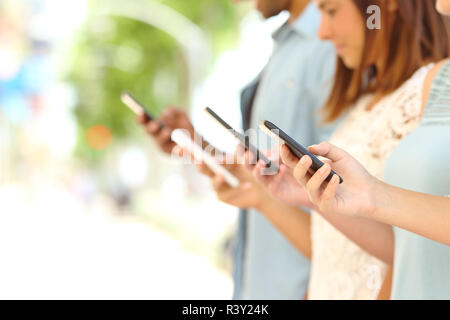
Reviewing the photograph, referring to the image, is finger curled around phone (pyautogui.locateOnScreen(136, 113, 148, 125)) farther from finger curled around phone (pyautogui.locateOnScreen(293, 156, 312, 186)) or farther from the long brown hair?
finger curled around phone (pyautogui.locateOnScreen(293, 156, 312, 186))

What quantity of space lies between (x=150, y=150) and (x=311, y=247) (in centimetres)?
1295

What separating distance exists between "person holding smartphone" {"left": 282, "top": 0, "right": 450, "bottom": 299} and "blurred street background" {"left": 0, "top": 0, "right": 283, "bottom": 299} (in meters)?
1.35

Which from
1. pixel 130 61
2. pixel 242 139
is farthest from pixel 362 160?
pixel 130 61

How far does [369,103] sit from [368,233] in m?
0.33

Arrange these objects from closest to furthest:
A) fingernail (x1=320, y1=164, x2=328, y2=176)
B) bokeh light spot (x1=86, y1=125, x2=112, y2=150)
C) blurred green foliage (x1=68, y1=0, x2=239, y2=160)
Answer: fingernail (x1=320, y1=164, x2=328, y2=176)
blurred green foliage (x1=68, y1=0, x2=239, y2=160)
bokeh light spot (x1=86, y1=125, x2=112, y2=150)

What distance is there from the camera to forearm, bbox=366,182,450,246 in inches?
34.4

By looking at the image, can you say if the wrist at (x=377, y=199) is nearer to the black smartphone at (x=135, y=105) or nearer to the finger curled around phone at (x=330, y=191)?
the finger curled around phone at (x=330, y=191)

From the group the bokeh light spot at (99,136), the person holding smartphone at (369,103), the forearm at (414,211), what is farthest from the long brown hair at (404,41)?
the bokeh light spot at (99,136)

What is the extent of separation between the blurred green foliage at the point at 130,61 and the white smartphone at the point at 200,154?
28.4 ft

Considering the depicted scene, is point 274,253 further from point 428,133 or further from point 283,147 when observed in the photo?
point 283,147

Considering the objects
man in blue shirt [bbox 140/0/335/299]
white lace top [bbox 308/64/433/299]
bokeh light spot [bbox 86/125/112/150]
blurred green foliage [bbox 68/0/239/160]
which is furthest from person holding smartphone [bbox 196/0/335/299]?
bokeh light spot [bbox 86/125/112/150]

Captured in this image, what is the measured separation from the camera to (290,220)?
1545 mm

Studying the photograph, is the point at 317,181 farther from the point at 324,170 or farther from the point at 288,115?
the point at 288,115
